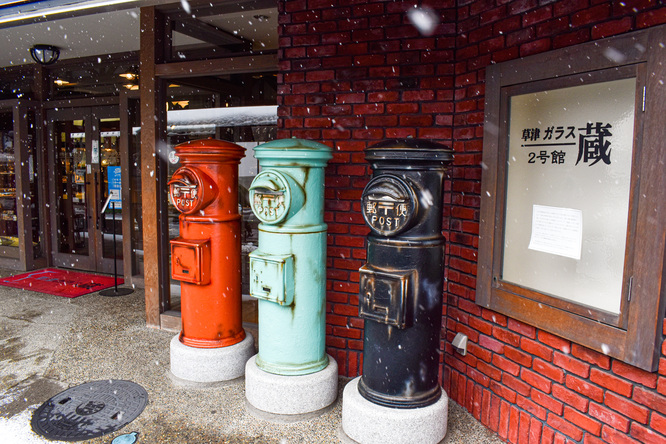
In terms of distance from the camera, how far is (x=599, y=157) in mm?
2336

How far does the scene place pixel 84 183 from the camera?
7.30 m

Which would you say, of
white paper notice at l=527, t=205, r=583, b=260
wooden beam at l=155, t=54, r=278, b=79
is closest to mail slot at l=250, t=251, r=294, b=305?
white paper notice at l=527, t=205, r=583, b=260

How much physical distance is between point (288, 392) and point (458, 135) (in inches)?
87.0

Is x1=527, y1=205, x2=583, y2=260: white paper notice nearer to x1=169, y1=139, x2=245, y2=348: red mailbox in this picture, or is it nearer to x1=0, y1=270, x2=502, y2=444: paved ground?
x1=0, y1=270, x2=502, y2=444: paved ground

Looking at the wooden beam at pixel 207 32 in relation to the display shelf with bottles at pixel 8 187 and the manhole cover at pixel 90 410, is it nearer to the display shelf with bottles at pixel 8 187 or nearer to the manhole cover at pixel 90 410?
the manhole cover at pixel 90 410

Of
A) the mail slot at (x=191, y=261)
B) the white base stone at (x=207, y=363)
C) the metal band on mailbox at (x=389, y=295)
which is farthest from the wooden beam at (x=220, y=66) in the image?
the white base stone at (x=207, y=363)

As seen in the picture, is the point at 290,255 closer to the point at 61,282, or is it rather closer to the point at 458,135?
the point at 458,135

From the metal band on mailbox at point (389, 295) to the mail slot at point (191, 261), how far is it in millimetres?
1471

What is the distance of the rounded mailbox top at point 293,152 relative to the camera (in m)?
2.99

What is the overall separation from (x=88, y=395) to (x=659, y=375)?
3772mm

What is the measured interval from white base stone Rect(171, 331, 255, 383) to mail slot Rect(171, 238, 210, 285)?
1.91 feet

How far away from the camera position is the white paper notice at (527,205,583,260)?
2467 mm

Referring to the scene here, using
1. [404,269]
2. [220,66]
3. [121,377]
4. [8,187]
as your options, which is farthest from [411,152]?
[8,187]

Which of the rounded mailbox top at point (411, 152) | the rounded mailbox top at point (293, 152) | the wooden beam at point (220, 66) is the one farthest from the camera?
the wooden beam at point (220, 66)
